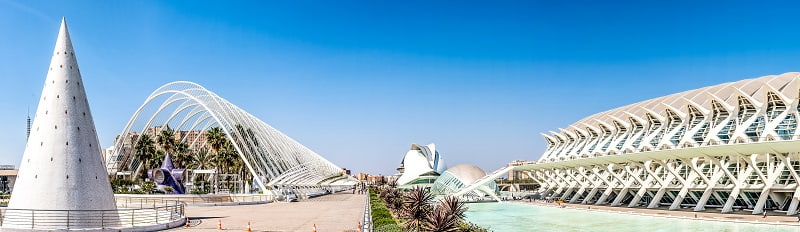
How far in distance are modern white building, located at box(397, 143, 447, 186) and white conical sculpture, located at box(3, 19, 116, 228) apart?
108610mm

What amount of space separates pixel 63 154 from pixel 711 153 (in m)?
40.6

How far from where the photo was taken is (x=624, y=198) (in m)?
62.5

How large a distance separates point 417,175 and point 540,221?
91.3m

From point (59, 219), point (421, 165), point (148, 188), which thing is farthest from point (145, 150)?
point (421, 165)

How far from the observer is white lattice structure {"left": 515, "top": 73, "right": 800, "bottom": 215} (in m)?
43.1

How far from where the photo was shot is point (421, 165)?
133250 mm

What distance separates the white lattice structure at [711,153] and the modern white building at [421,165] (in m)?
59.4

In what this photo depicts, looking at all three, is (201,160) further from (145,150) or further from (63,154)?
(63,154)

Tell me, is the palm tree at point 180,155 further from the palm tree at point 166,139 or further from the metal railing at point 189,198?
the metal railing at point 189,198

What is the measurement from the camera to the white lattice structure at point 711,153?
43094mm

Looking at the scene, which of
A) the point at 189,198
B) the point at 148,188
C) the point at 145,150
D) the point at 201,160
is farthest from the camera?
the point at 201,160

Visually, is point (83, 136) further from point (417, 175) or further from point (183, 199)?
point (417, 175)

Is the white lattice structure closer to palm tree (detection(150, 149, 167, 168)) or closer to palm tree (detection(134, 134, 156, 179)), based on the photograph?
palm tree (detection(134, 134, 156, 179))

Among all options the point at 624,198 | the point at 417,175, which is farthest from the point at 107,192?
the point at 417,175
